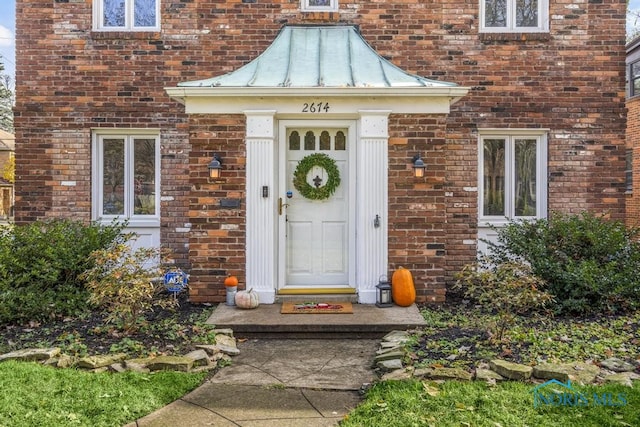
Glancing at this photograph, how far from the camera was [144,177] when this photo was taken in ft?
27.0

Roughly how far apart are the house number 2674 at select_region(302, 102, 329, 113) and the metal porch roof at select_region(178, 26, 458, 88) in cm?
27

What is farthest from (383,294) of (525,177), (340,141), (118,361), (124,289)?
(525,177)

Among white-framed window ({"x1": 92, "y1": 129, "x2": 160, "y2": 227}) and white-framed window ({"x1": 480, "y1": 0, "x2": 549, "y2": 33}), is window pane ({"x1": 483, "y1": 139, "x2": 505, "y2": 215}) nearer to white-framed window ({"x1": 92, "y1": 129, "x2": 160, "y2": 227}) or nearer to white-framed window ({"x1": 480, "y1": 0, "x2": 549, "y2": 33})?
white-framed window ({"x1": 480, "y1": 0, "x2": 549, "y2": 33})

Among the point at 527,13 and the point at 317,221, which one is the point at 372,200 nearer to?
the point at 317,221

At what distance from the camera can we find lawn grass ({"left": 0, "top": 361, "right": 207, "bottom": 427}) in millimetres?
3441

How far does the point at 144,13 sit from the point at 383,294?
5.80 m

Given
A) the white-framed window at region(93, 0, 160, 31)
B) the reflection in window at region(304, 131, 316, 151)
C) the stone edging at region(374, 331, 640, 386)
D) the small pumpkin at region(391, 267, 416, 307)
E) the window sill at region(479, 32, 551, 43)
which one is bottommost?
the stone edging at region(374, 331, 640, 386)

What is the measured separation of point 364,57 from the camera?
7.22 meters

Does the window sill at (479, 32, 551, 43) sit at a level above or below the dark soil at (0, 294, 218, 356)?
above

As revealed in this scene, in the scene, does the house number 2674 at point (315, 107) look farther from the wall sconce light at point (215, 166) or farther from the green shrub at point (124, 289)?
the green shrub at point (124, 289)

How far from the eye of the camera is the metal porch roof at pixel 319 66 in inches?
256

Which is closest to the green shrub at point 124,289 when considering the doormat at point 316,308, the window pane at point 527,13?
the doormat at point 316,308

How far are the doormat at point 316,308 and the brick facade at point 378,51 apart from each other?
2327 mm

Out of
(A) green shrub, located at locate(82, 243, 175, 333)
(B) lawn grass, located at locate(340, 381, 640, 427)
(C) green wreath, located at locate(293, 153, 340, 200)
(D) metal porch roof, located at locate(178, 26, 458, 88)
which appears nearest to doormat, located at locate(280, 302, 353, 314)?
(C) green wreath, located at locate(293, 153, 340, 200)
